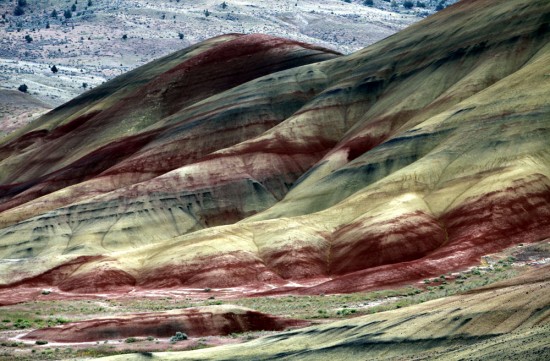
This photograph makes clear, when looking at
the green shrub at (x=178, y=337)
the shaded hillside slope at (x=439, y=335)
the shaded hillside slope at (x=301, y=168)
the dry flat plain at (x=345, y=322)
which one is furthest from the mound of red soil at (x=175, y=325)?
the shaded hillside slope at (x=301, y=168)

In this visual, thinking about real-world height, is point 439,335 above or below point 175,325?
above

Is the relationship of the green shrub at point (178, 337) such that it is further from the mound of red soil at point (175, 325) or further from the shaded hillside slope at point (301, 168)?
the shaded hillside slope at point (301, 168)

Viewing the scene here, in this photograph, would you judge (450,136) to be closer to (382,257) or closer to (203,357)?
(382,257)

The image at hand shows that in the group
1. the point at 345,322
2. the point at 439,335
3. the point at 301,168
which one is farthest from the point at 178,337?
the point at 301,168

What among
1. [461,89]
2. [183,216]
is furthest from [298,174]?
[461,89]

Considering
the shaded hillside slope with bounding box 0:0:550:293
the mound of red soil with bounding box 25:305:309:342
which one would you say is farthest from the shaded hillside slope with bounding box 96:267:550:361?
the shaded hillside slope with bounding box 0:0:550:293

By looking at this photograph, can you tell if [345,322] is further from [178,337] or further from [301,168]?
[301,168]
